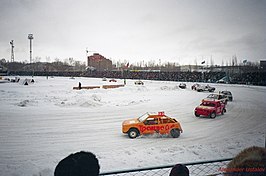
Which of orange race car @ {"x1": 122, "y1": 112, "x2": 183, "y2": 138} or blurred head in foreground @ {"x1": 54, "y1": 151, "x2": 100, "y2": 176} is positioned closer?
blurred head in foreground @ {"x1": 54, "y1": 151, "x2": 100, "y2": 176}

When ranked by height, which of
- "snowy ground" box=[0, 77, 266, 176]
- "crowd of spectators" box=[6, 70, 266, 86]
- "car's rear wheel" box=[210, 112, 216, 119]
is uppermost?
"crowd of spectators" box=[6, 70, 266, 86]

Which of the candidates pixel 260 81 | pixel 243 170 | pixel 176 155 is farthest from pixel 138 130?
pixel 260 81

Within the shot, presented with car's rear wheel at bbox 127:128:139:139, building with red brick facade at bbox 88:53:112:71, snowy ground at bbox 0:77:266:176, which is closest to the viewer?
snowy ground at bbox 0:77:266:176

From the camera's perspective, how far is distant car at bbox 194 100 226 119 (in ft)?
45.5

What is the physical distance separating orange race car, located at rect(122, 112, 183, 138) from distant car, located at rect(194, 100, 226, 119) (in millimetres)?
4739

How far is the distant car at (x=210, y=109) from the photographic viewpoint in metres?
13.9

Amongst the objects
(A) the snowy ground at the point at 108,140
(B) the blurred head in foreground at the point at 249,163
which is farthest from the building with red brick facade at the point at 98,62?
(B) the blurred head in foreground at the point at 249,163

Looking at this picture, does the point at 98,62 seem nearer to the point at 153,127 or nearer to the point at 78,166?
the point at 153,127

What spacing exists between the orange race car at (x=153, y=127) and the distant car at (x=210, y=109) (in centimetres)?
474

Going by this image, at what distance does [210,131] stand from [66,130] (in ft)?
26.0

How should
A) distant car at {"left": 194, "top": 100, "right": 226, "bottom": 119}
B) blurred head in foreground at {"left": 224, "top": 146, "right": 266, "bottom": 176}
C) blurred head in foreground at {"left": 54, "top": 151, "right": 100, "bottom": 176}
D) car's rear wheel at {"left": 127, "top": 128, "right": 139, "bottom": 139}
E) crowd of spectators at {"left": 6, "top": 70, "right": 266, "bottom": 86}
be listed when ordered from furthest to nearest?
1. crowd of spectators at {"left": 6, "top": 70, "right": 266, "bottom": 86}
2. distant car at {"left": 194, "top": 100, "right": 226, "bottom": 119}
3. car's rear wheel at {"left": 127, "top": 128, "right": 139, "bottom": 139}
4. blurred head in foreground at {"left": 54, "top": 151, "right": 100, "bottom": 176}
5. blurred head in foreground at {"left": 224, "top": 146, "right": 266, "bottom": 176}

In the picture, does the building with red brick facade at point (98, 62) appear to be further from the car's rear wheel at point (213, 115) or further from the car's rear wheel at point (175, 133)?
the car's rear wheel at point (175, 133)

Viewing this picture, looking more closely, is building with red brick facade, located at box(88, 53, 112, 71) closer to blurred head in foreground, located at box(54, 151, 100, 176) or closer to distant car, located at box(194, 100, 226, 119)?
distant car, located at box(194, 100, 226, 119)

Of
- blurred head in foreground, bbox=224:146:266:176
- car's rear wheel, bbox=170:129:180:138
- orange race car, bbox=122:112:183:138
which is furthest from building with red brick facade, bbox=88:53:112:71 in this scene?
blurred head in foreground, bbox=224:146:266:176
